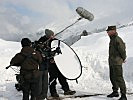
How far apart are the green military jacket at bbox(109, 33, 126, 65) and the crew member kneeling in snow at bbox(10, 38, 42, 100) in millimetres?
2119

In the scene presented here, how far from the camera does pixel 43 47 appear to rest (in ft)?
28.7

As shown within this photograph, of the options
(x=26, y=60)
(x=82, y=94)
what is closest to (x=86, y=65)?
(x=82, y=94)

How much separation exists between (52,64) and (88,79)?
3.76 metres

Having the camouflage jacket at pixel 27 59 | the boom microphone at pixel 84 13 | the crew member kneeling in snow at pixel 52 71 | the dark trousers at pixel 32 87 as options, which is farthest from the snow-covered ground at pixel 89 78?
the boom microphone at pixel 84 13

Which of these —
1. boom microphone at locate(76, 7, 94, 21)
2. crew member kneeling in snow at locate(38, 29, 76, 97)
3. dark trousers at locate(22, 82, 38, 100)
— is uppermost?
boom microphone at locate(76, 7, 94, 21)

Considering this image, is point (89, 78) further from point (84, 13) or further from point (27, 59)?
point (27, 59)

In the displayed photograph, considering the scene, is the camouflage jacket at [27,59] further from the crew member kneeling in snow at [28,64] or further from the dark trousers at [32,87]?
the dark trousers at [32,87]

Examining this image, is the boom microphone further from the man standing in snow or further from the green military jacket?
the green military jacket

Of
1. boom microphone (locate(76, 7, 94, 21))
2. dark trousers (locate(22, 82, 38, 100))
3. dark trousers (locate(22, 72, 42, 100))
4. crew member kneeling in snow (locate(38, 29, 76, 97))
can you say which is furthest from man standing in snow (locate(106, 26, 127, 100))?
dark trousers (locate(22, 82, 38, 100))

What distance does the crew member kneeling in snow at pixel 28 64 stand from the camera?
24.6 ft

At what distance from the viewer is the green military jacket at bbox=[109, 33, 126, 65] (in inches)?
339

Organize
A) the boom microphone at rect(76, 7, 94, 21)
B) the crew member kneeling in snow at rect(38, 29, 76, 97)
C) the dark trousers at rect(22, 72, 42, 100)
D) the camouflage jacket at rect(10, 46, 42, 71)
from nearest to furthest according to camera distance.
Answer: the camouflage jacket at rect(10, 46, 42, 71) < the dark trousers at rect(22, 72, 42, 100) < the boom microphone at rect(76, 7, 94, 21) < the crew member kneeling in snow at rect(38, 29, 76, 97)

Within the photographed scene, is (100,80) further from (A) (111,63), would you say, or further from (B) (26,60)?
(B) (26,60)

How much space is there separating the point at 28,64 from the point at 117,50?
246 cm
